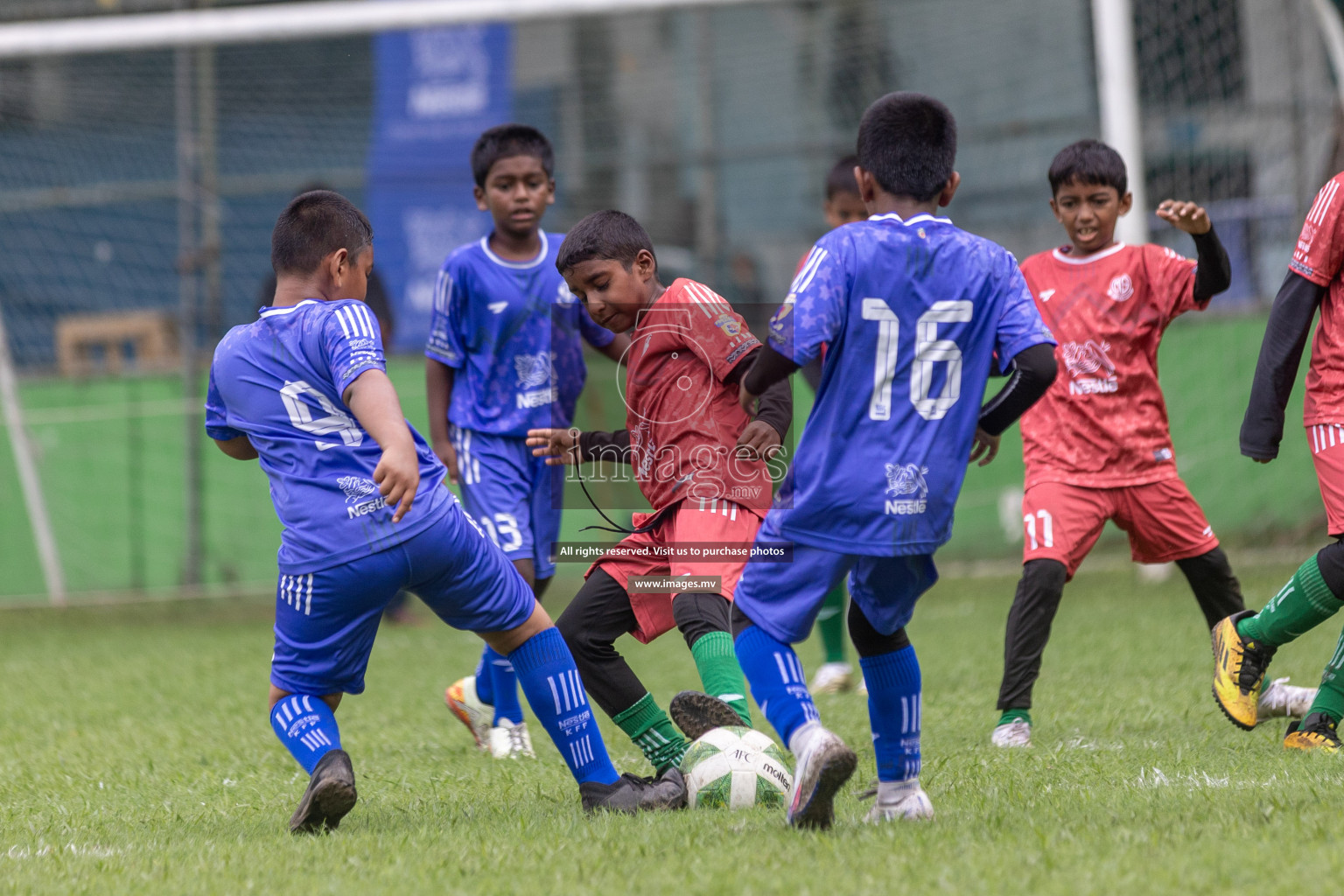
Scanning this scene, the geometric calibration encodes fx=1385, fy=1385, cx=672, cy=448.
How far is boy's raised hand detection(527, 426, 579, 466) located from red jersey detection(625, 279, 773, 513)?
7.5 inches

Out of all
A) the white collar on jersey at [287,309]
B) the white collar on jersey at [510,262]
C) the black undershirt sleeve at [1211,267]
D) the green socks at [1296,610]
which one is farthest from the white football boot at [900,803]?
the white collar on jersey at [510,262]

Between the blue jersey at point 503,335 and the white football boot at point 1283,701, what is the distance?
8.80 feet

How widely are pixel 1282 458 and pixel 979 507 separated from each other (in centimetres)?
235

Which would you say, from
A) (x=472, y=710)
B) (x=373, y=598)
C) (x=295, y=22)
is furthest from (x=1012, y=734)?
(x=295, y=22)

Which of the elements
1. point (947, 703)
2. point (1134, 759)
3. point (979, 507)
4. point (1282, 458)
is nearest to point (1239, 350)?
point (1282, 458)

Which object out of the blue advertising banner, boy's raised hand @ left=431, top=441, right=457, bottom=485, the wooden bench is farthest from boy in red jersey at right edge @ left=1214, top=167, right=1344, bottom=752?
the wooden bench

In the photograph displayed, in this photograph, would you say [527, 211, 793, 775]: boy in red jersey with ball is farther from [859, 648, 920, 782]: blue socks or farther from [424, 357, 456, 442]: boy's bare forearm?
[424, 357, 456, 442]: boy's bare forearm

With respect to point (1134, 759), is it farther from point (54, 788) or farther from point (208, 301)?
point (208, 301)

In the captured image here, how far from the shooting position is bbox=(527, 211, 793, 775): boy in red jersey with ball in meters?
4.05

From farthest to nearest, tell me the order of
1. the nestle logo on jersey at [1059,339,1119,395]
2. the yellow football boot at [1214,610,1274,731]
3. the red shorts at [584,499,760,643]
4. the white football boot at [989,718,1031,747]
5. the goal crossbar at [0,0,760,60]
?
the goal crossbar at [0,0,760,60]
the nestle logo on jersey at [1059,339,1119,395]
the white football boot at [989,718,1031,747]
the yellow football boot at [1214,610,1274,731]
the red shorts at [584,499,760,643]

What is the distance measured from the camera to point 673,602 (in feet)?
13.5

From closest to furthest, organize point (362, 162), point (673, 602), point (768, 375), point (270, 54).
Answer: point (768, 375) < point (673, 602) < point (362, 162) < point (270, 54)

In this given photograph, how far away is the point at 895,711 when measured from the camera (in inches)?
137

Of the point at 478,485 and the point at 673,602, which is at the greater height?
the point at 478,485
